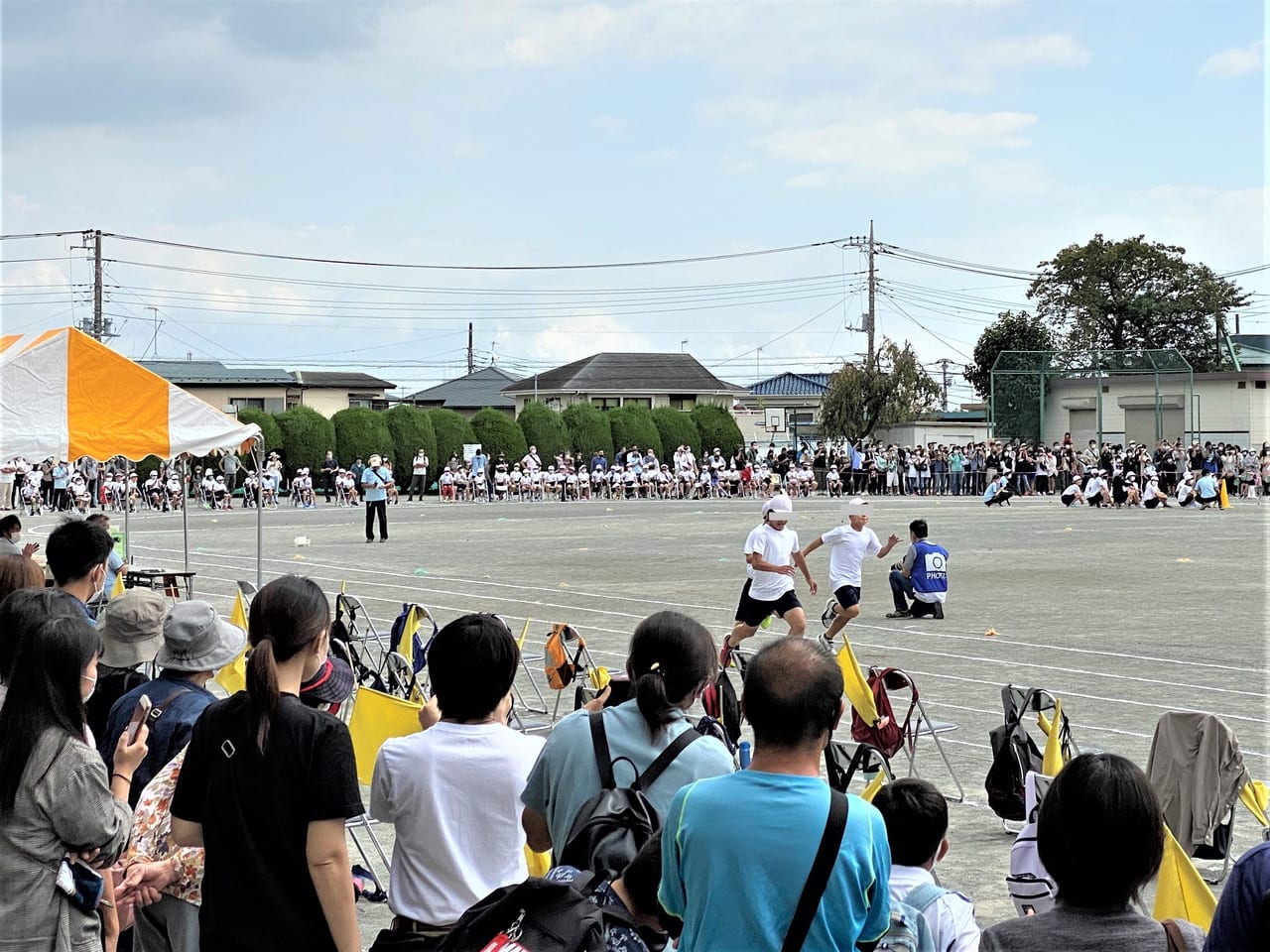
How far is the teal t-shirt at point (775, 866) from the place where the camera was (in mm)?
2965

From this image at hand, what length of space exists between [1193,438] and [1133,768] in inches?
2365

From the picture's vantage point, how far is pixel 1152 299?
7956 centimetres

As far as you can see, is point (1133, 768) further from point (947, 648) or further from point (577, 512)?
point (577, 512)

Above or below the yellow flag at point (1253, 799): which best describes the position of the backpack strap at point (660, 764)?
above

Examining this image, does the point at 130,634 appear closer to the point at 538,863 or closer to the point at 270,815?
the point at 538,863

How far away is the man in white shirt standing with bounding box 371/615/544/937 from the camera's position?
3918 millimetres

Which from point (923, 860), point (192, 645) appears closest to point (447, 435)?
point (192, 645)

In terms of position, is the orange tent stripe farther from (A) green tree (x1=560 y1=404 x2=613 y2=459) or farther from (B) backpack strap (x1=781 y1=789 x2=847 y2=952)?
(A) green tree (x1=560 y1=404 x2=613 y2=459)

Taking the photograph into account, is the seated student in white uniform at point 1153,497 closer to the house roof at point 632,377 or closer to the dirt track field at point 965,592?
the dirt track field at point 965,592

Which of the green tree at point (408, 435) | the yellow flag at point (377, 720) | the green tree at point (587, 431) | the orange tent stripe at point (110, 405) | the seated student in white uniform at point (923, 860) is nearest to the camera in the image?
the seated student in white uniform at point (923, 860)

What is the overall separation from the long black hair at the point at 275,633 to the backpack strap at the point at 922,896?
1.72 metres

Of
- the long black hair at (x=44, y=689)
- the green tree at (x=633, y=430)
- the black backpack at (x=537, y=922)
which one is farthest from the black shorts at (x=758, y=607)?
the green tree at (x=633, y=430)

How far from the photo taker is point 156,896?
4117 millimetres

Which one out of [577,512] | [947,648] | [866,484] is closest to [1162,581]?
[947,648]
